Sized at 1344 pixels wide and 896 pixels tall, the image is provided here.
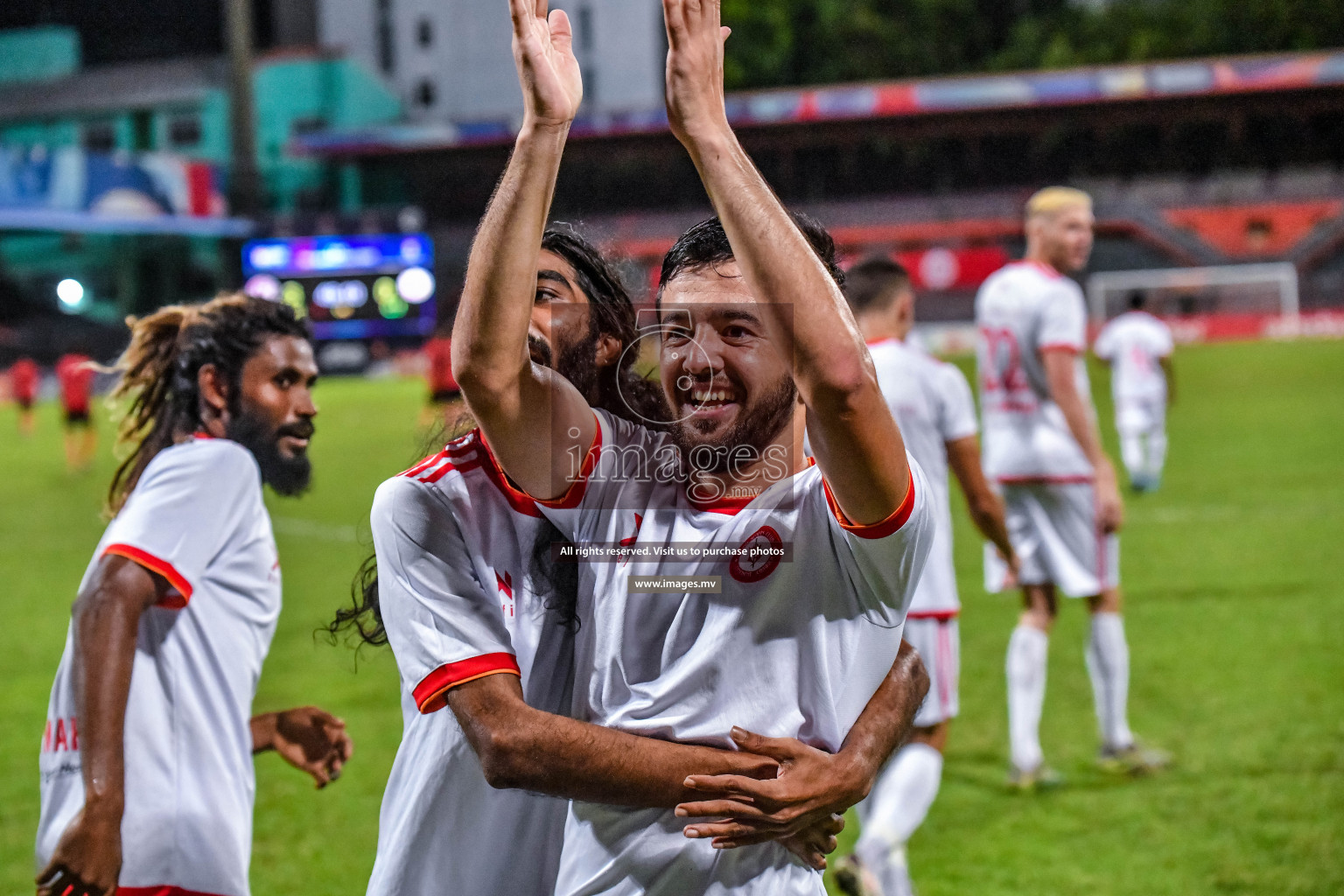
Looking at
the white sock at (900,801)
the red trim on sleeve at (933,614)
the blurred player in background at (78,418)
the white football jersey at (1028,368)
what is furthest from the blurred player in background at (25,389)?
the white sock at (900,801)

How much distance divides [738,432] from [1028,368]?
372 cm

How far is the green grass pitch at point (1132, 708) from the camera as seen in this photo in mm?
3855

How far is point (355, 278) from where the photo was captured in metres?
7.36

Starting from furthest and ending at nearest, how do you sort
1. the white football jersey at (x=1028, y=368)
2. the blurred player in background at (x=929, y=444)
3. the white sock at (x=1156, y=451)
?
the white sock at (x=1156, y=451)
the white football jersey at (x=1028, y=368)
the blurred player in background at (x=929, y=444)

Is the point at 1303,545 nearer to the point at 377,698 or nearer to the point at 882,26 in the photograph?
the point at 377,698

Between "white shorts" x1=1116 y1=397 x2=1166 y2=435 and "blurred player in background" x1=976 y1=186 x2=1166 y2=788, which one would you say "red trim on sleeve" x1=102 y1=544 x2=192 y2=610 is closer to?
"blurred player in background" x1=976 y1=186 x2=1166 y2=788

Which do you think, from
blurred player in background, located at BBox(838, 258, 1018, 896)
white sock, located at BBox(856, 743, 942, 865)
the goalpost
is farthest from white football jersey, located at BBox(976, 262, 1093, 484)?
the goalpost

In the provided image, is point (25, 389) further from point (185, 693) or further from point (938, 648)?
point (185, 693)

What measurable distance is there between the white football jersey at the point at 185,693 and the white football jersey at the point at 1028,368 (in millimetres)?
3258

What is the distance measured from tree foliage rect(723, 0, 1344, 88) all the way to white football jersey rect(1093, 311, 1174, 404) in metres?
26.4

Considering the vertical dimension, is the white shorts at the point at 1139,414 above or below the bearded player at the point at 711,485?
below

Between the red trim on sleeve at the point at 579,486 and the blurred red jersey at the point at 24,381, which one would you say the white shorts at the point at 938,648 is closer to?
the red trim on sleeve at the point at 579,486

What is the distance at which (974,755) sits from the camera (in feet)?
16.3

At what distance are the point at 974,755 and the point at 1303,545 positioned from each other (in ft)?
17.4
